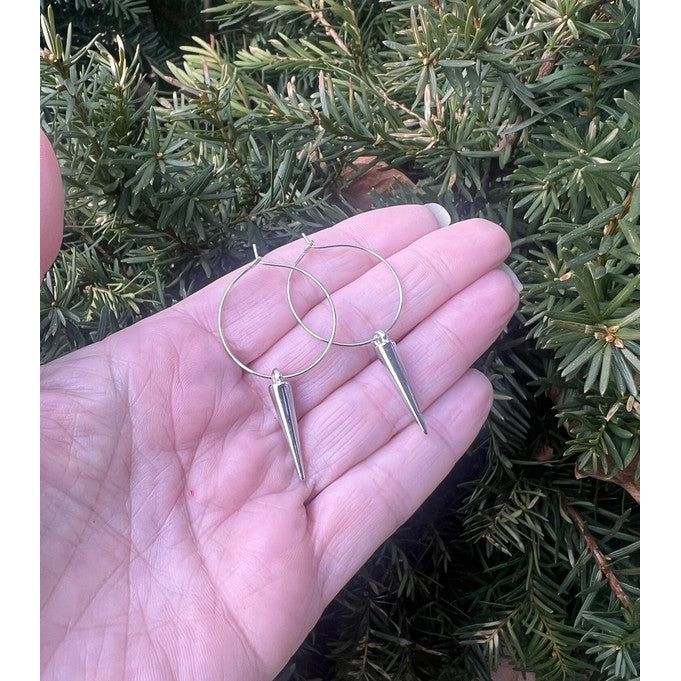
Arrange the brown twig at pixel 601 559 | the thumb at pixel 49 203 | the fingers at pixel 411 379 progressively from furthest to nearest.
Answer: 1. the fingers at pixel 411 379
2. the brown twig at pixel 601 559
3. the thumb at pixel 49 203

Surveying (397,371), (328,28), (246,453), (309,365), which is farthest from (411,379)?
(328,28)

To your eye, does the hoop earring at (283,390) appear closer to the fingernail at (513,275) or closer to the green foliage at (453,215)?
the green foliage at (453,215)

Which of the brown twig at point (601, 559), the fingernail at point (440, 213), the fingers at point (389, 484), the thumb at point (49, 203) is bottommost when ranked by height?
the brown twig at point (601, 559)

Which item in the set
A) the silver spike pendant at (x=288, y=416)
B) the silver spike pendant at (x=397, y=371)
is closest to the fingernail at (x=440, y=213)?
the silver spike pendant at (x=397, y=371)

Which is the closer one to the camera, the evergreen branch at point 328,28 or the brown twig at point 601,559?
the brown twig at point 601,559

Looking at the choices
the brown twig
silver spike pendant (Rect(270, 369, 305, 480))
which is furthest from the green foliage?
silver spike pendant (Rect(270, 369, 305, 480))

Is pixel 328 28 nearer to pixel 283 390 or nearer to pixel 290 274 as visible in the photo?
pixel 290 274
